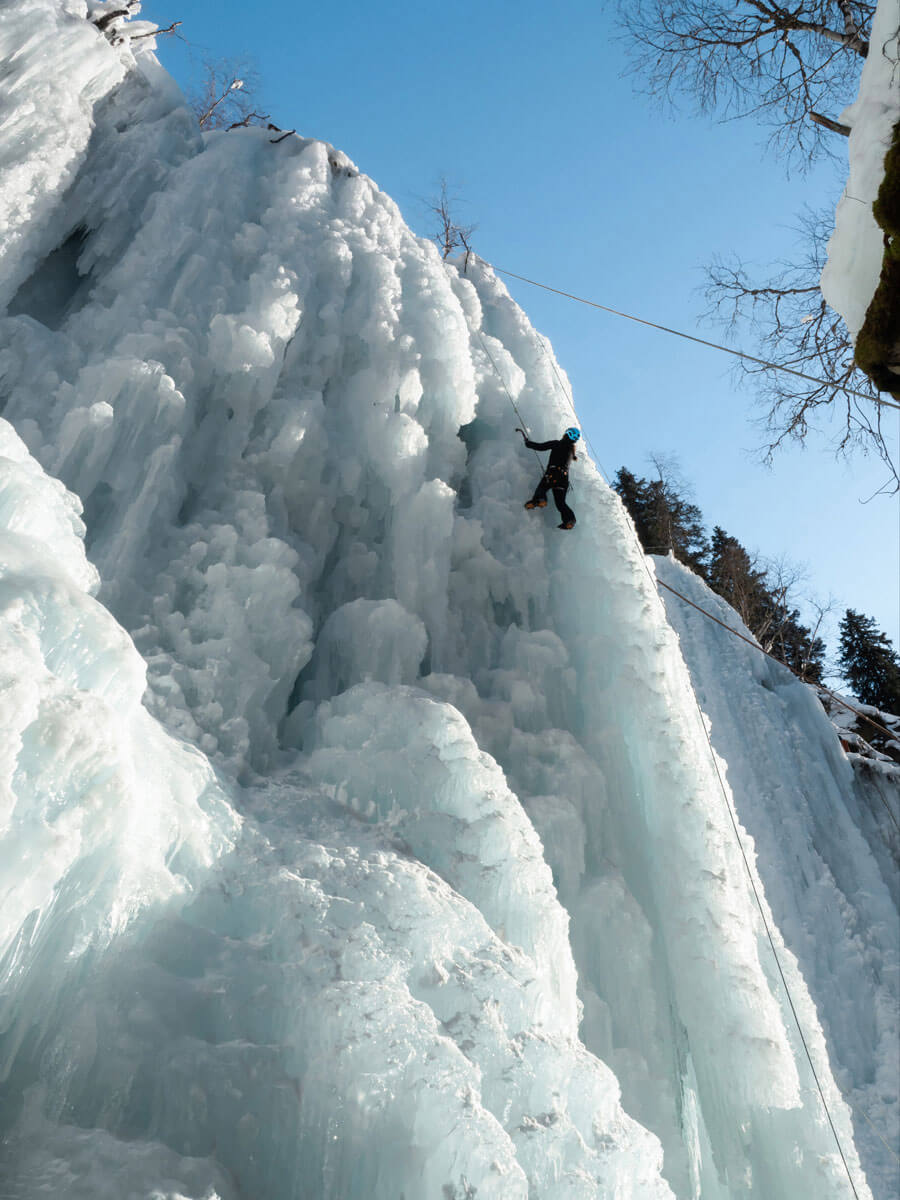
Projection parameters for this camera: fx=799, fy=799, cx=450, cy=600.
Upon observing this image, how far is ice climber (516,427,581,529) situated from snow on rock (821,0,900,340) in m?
2.87

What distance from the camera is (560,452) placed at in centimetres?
583

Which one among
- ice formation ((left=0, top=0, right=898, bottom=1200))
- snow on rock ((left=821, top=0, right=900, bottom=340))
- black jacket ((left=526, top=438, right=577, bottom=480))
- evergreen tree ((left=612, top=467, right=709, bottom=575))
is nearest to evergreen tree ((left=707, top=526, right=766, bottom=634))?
evergreen tree ((left=612, top=467, right=709, bottom=575))

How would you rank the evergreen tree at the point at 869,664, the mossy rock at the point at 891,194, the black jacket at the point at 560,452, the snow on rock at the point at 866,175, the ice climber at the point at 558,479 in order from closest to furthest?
the mossy rock at the point at 891,194
the snow on rock at the point at 866,175
the ice climber at the point at 558,479
the black jacket at the point at 560,452
the evergreen tree at the point at 869,664

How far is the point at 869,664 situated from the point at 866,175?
15.9 metres

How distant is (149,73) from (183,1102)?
28.5ft

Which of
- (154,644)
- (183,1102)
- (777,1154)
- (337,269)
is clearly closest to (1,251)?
(337,269)

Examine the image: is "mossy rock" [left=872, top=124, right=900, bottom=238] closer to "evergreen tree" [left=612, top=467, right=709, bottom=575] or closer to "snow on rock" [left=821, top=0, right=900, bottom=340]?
"snow on rock" [left=821, top=0, right=900, bottom=340]

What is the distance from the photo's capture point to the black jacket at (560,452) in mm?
5781

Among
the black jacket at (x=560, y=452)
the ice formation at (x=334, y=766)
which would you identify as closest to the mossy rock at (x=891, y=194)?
the ice formation at (x=334, y=766)

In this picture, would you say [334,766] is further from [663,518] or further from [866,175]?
[663,518]

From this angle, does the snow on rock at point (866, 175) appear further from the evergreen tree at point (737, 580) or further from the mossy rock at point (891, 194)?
the evergreen tree at point (737, 580)

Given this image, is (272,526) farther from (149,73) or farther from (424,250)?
(149,73)

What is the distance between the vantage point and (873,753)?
1007 cm

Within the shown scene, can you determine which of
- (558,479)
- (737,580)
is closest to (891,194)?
(558,479)
